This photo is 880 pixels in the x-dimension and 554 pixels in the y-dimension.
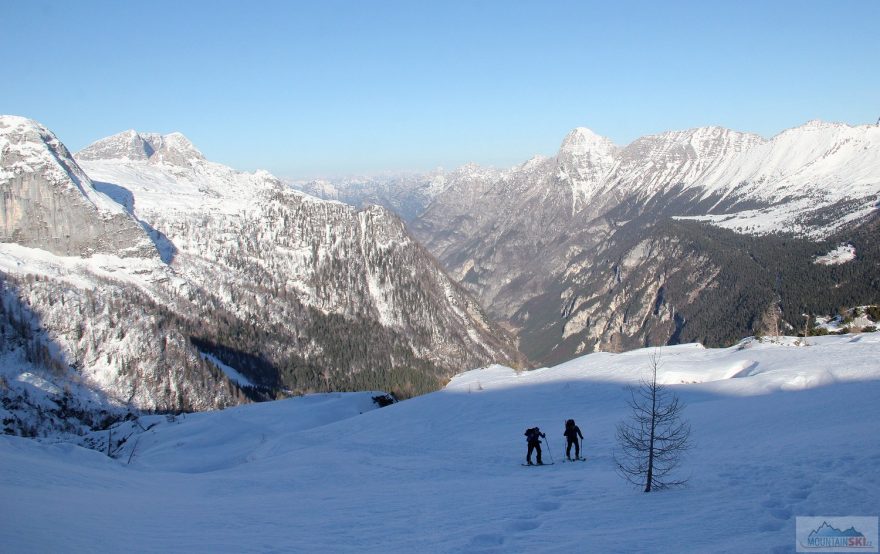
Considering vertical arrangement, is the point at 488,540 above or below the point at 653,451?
below

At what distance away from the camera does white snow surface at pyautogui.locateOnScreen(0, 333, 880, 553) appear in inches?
546

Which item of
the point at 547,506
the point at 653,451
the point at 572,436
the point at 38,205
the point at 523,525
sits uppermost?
the point at 38,205

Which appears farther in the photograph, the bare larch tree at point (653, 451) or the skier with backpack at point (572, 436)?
the skier with backpack at point (572, 436)

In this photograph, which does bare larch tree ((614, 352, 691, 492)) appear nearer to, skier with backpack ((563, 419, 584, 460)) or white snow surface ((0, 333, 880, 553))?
white snow surface ((0, 333, 880, 553))

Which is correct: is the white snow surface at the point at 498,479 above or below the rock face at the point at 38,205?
below

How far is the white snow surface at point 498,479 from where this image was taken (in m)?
13.9

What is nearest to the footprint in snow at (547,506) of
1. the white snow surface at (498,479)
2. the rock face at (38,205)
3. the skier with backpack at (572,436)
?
the white snow surface at (498,479)

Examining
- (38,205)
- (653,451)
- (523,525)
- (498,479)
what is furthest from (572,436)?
(38,205)

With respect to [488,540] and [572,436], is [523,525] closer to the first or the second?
[488,540]

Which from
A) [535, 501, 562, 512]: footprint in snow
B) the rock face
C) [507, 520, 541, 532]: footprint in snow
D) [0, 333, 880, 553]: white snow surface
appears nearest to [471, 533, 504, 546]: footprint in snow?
[0, 333, 880, 553]: white snow surface

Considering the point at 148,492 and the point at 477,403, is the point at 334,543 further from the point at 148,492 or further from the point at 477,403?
the point at 477,403

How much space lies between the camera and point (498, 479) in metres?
23.9

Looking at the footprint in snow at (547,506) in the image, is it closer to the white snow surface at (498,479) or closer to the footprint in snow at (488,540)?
the white snow surface at (498,479)

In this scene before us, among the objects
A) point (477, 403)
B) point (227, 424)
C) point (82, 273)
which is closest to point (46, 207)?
point (82, 273)
